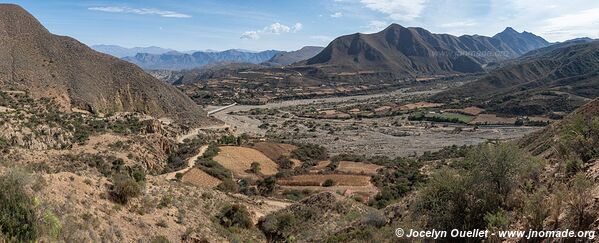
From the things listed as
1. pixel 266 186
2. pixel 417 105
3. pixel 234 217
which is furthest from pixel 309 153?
pixel 417 105

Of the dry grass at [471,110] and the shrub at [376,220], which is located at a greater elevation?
the shrub at [376,220]

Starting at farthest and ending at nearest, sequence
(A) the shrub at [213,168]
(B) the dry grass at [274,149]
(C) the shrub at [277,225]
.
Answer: (B) the dry grass at [274,149] → (A) the shrub at [213,168] → (C) the shrub at [277,225]

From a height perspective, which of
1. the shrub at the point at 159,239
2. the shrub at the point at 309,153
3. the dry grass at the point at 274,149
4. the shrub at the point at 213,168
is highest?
the shrub at the point at 159,239

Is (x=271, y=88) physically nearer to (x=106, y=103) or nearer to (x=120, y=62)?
(x=120, y=62)

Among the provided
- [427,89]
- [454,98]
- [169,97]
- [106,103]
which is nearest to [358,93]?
[427,89]

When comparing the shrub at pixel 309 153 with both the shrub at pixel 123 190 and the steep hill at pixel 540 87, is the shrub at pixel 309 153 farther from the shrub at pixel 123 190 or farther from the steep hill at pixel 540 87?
the steep hill at pixel 540 87

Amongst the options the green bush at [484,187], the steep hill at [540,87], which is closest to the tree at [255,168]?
the green bush at [484,187]

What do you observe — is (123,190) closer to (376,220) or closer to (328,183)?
(376,220)

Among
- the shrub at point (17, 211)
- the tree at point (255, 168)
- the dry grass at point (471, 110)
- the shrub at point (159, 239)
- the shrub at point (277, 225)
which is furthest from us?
the dry grass at point (471, 110)
